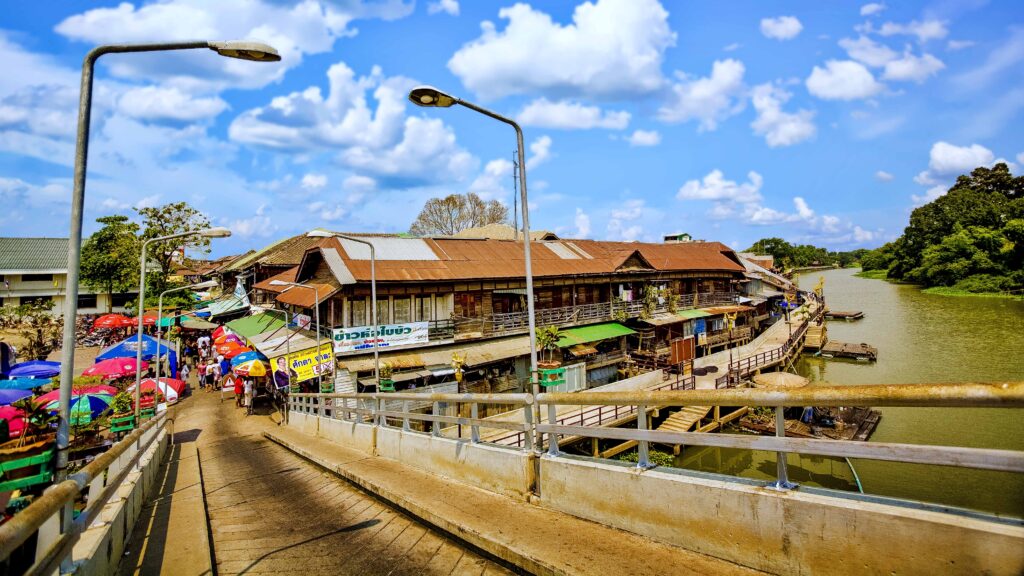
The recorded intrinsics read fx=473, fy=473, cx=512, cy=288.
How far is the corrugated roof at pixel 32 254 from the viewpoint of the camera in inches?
1784

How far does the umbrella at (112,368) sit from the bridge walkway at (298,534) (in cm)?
1528

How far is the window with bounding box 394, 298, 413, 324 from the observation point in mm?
21188

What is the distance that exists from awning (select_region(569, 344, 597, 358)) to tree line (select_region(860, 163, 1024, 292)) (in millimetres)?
67590

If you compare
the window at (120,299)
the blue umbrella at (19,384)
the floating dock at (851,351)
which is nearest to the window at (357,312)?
the blue umbrella at (19,384)

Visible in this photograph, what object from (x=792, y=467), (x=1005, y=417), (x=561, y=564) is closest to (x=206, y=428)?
(x=561, y=564)

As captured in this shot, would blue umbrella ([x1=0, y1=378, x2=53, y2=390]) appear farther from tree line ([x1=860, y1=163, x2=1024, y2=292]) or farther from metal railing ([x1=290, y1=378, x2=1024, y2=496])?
tree line ([x1=860, y1=163, x2=1024, y2=292])

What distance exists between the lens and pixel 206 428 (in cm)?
1981

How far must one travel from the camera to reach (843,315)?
5653cm

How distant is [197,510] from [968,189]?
106m

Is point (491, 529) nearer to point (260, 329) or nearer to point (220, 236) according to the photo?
point (220, 236)

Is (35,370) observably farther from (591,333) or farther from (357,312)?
(591,333)

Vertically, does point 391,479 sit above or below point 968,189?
below

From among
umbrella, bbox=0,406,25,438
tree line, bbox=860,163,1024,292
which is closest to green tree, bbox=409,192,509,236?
umbrella, bbox=0,406,25,438

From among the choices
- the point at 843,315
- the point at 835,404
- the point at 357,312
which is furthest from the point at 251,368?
the point at 843,315
